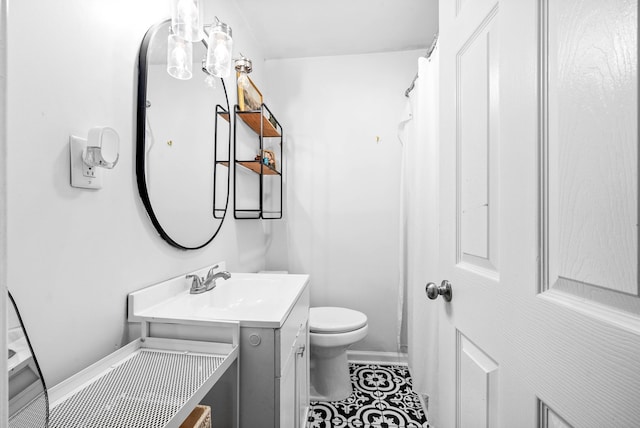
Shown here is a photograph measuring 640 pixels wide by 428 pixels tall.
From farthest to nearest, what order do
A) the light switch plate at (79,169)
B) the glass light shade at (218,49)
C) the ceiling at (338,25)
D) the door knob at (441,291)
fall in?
the ceiling at (338,25)
the glass light shade at (218,49)
the door knob at (441,291)
the light switch plate at (79,169)

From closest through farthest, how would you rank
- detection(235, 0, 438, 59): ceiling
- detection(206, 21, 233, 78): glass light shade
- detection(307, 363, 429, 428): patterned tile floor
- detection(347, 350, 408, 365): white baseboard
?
detection(206, 21, 233, 78): glass light shade → detection(307, 363, 429, 428): patterned tile floor → detection(235, 0, 438, 59): ceiling → detection(347, 350, 408, 365): white baseboard

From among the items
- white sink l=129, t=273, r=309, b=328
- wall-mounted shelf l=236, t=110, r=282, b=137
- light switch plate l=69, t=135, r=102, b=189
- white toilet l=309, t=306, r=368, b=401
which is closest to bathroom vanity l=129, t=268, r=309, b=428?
white sink l=129, t=273, r=309, b=328

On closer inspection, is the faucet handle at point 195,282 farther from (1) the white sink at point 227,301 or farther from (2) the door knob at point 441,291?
(2) the door knob at point 441,291

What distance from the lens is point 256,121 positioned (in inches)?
72.2

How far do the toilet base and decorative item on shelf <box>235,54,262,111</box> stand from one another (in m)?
1.54

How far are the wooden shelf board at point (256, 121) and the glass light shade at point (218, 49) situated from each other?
1.52 feet

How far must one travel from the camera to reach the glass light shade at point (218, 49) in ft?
3.85

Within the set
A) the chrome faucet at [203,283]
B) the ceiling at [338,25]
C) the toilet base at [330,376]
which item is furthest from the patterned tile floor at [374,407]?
the ceiling at [338,25]

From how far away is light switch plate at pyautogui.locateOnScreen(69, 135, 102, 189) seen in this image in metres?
0.74

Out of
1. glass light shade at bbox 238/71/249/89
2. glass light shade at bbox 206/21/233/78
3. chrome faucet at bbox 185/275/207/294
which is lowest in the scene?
chrome faucet at bbox 185/275/207/294

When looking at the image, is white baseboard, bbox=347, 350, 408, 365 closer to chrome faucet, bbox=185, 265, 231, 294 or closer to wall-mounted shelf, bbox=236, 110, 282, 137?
chrome faucet, bbox=185, 265, 231, 294

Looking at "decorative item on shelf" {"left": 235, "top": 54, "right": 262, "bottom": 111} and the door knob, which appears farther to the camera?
"decorative item on shelf" {"left": 235, "top": 54, "right": 262, "bottom": 111}

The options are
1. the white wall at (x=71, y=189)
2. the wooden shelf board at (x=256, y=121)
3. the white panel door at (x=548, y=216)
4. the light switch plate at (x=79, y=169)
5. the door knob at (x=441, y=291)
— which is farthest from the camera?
the wooden shelf board at (x=256, y=121)

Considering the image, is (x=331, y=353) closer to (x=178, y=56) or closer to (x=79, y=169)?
(x=79, y=169)
